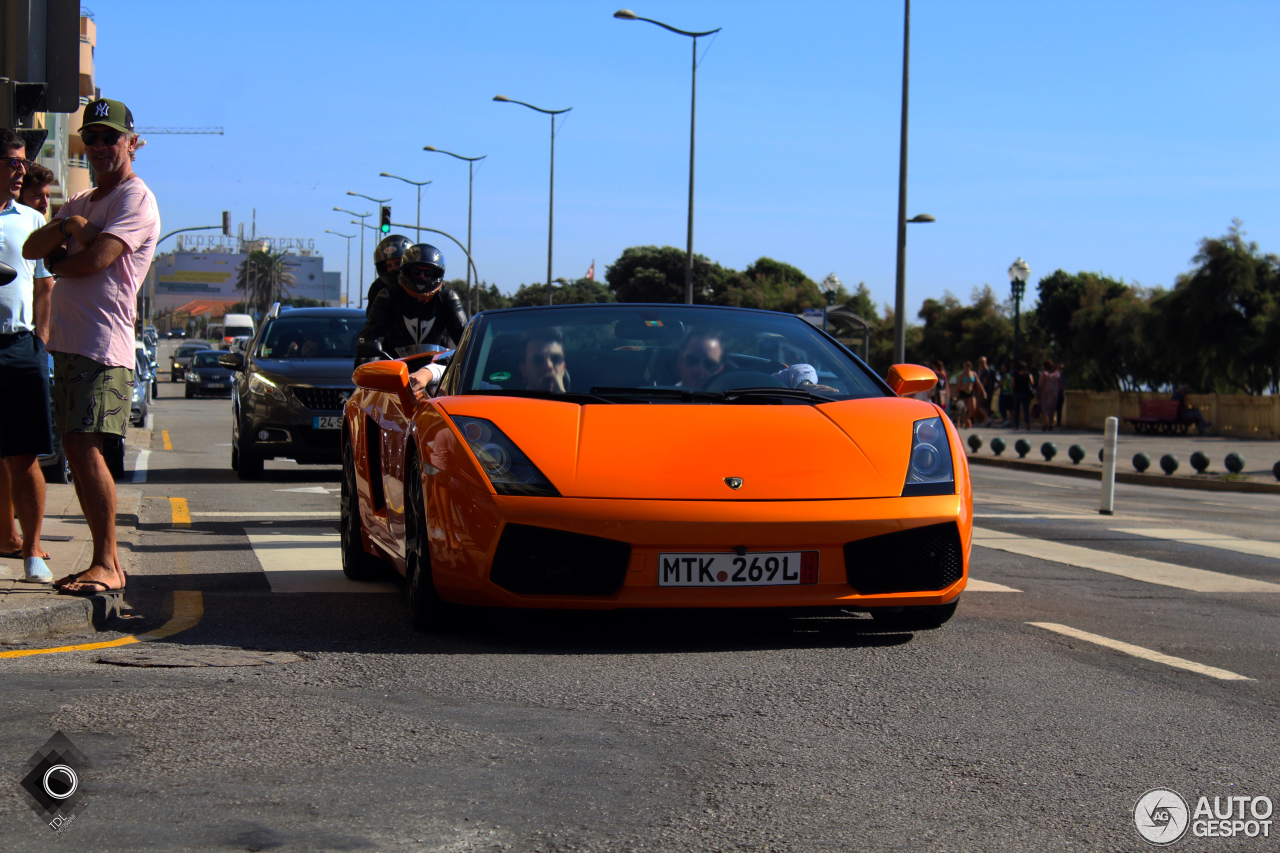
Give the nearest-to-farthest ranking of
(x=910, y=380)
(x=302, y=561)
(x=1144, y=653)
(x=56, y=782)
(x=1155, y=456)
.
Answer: (x=56, y=782) < (x=1144, y=653) < (x=910, y=380) < (x=302, y=561) < (x=1155, y=456)

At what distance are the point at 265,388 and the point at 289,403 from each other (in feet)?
1.14

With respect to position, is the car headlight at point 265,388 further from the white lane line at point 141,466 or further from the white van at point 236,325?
the white van at point 236,325

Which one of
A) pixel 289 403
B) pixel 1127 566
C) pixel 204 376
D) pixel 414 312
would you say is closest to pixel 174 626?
pixel 414 312

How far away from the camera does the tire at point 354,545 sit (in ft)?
22.6

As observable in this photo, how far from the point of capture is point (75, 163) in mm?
71625

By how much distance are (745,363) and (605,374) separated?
22.9 inches

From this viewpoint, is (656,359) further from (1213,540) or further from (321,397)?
(321,397)

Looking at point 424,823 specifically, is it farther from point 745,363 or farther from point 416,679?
point 745,363

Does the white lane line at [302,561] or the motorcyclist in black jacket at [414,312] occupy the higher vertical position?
the motorcyclist in black jacket at [414,312]

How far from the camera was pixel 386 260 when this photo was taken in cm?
923

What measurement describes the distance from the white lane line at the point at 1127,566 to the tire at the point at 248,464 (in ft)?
21.7

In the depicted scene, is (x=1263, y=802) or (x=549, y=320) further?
(x=549, y=320)

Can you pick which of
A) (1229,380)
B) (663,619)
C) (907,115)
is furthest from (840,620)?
(1229,380)

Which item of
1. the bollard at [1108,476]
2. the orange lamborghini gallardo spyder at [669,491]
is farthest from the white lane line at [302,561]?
the bollard at [1108,476]
